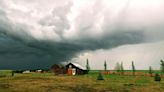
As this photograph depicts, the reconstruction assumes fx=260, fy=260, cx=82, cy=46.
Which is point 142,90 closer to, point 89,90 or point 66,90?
point 89,90

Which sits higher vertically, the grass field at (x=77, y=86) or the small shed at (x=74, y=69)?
the small shed at (x=74, y=69)

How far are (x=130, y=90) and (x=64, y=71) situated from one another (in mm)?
69792

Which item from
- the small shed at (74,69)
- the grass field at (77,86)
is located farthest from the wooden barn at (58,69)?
the grass field at (77,86)

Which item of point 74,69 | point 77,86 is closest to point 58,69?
point 74,69

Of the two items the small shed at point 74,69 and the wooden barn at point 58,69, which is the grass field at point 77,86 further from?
the wooden barn at point 58,69

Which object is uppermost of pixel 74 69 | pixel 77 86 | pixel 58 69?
pixel 58 69

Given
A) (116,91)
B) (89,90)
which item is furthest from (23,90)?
(116,91)

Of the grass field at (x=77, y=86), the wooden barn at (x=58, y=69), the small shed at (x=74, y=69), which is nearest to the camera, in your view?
the grass field at (x=77, y=86)

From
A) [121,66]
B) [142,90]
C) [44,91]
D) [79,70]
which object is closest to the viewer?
[44,91]

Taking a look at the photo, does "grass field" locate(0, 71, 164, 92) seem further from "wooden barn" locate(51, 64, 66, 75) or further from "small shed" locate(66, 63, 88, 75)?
"wooden barn" locate(51, 64, 66, 75)

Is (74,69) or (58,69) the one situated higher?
(58,69)

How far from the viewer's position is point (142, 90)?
44.7 m

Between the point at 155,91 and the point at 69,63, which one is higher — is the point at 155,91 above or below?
below

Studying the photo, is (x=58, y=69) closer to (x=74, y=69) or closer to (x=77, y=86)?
(x=74, y=69)
